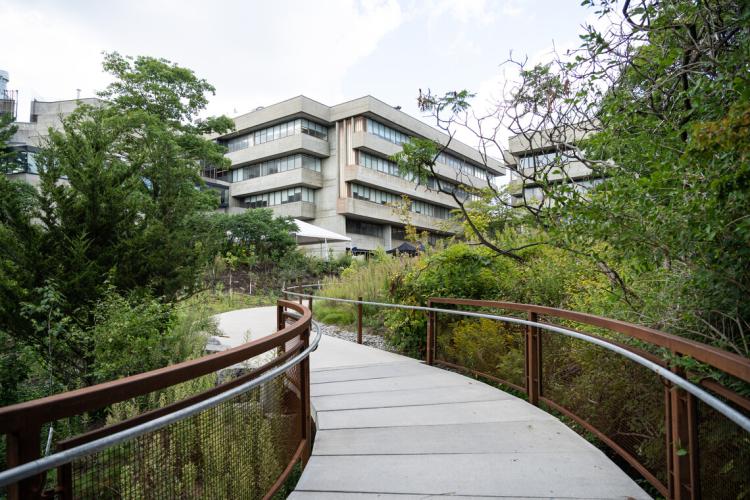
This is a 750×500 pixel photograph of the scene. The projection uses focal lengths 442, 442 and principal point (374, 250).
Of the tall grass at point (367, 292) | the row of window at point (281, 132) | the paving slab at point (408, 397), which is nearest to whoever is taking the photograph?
the paving slab at point (408, 397)

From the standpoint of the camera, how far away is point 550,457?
131 inches

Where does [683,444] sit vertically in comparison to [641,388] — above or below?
below

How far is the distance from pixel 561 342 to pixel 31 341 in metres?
6.94

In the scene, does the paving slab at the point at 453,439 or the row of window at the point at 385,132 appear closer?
the paving slab at the point at 453,439

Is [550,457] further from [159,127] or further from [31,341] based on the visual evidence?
[159,127]

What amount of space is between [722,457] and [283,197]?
41309 millimetres

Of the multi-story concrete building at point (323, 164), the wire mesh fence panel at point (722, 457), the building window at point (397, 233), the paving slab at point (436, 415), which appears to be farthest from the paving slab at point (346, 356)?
the building window at point (397, 233)

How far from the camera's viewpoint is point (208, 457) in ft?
7.42

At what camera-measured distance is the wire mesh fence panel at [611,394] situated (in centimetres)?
301

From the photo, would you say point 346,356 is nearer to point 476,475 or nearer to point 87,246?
point 87,246

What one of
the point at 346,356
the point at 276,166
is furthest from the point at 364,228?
the point at 346,356

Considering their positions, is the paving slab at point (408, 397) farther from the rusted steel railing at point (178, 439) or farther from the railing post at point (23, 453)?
the railing post at point (23, 453)

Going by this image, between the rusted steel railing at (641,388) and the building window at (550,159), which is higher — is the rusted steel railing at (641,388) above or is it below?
below

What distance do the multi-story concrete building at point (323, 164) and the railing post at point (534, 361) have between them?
33833 mm
